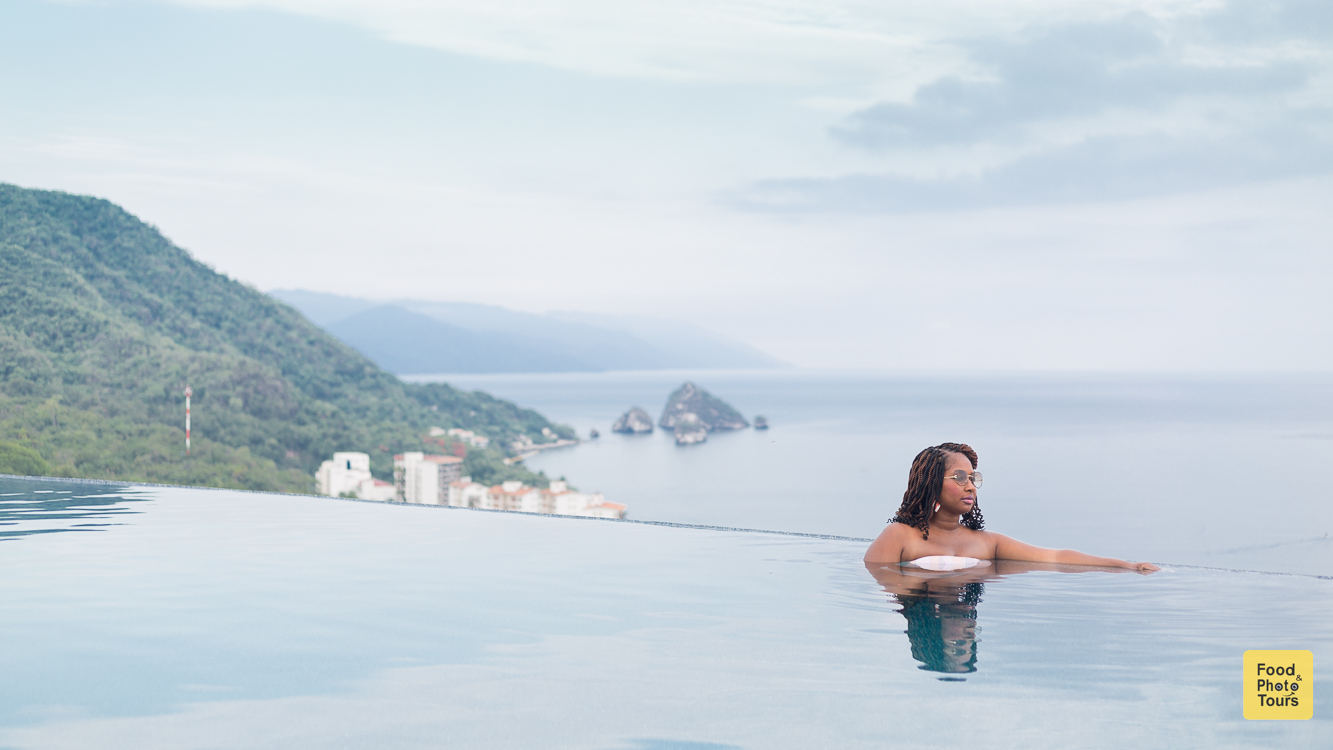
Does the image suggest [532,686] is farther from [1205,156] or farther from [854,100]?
[1205,156]

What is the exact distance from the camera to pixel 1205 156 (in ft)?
278

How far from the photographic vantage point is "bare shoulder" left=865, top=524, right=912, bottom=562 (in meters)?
3.72

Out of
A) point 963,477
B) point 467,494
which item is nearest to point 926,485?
point 963,477

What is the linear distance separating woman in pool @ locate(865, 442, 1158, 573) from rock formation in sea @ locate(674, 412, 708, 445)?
89099 mm

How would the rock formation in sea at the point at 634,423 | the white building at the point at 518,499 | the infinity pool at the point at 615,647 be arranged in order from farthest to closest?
1. the rock formation in sea at the point at 634,423
2. the white building at the point at 518,499
3. the infinity pool at the point at 615,647

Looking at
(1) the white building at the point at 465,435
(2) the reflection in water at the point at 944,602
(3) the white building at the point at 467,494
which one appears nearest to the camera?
(2) the reflection in water at the point at 944,602

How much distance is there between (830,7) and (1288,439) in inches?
2894

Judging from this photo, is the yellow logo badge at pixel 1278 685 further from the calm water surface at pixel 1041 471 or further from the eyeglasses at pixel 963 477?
the calm water surface at pixel 1041 471

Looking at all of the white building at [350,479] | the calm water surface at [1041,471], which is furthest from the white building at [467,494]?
the calm water surface at [1041,471]

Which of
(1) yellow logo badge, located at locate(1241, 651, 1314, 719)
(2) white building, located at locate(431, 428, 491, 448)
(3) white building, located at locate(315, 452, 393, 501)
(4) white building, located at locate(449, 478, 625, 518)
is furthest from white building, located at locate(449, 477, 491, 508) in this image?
(1) yellow logo badge, located at locate(1241, 651, 1314, 719)

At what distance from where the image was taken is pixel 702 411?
10331 centimetres

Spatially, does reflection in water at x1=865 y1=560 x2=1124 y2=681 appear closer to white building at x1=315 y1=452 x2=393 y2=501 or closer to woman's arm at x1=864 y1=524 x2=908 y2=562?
woman's arm at x1=864 y1=524 x2=908 y2=562

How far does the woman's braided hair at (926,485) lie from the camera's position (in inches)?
137

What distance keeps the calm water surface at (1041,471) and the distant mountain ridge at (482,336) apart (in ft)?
69.0
